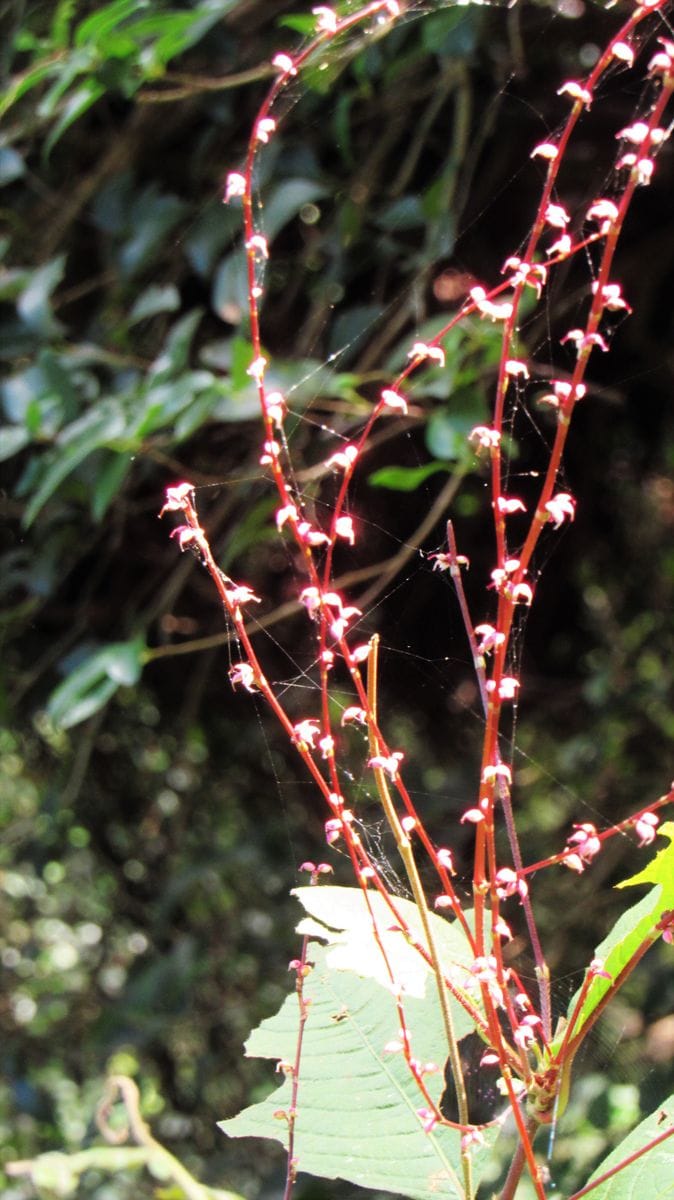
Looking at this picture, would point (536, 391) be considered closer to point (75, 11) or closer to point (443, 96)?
point (443, 96)

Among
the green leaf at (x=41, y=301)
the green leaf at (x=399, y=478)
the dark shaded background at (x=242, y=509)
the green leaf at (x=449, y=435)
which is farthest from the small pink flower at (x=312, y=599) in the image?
the green leaf at (x=41, y=301)

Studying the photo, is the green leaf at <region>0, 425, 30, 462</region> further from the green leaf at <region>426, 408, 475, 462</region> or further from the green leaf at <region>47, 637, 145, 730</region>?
the green leaf at <region>426, 408, 475, 462</region>

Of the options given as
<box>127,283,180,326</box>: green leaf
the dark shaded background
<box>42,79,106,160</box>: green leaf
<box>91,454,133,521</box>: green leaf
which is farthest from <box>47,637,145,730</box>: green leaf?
<box>42,79,106,160</box>: green leaf

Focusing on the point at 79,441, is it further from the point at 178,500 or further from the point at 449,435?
the point at 178,500

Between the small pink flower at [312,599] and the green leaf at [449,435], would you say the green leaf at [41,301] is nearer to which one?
the green leaf at [449,435]

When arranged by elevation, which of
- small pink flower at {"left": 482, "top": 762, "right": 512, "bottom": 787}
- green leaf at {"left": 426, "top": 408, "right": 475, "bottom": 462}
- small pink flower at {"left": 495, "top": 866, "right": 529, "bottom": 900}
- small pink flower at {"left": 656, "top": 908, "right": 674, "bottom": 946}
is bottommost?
small pink flower at {"left": 656, "top": 908, "right": 674, "bottom": 946}

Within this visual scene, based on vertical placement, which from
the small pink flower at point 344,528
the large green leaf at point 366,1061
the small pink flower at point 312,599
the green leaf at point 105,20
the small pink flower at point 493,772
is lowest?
the large green leaf at point 366,1061

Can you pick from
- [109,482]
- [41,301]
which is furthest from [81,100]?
[109,482]
